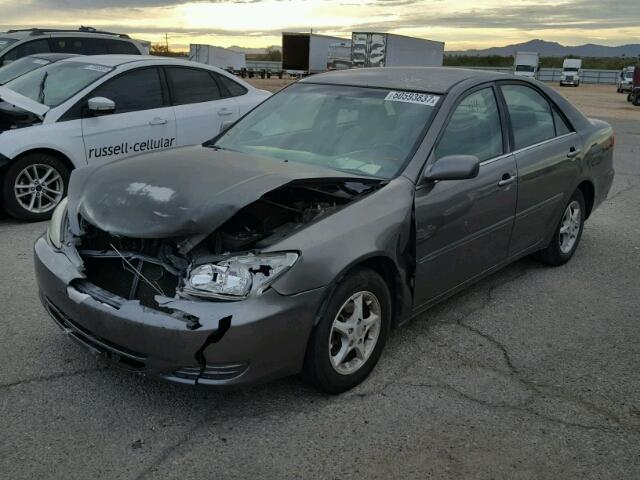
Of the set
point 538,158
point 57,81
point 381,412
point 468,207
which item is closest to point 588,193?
point 538,158

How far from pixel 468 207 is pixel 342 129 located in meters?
0.95

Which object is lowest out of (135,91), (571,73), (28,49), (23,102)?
(571,73)

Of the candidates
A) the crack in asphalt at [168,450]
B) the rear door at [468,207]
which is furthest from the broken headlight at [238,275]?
the rear door at [468,207]

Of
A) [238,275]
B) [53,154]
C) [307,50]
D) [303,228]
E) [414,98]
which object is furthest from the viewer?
[307,50]

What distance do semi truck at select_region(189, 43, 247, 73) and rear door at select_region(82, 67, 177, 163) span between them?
4423cm

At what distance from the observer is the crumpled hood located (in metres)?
2.90

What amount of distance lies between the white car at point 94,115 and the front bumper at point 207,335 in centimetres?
356

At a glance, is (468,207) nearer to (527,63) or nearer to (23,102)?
(23,102)

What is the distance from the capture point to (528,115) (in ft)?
15.5

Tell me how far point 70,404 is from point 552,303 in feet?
11.2

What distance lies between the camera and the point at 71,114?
21.4 ft

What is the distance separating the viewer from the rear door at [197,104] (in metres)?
7.32

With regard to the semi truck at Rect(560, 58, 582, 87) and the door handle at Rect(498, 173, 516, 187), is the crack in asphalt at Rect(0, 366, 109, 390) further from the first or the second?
the semi truck at Rect(560, 58, 582, 87)

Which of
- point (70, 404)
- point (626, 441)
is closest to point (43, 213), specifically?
point (70, 404)
